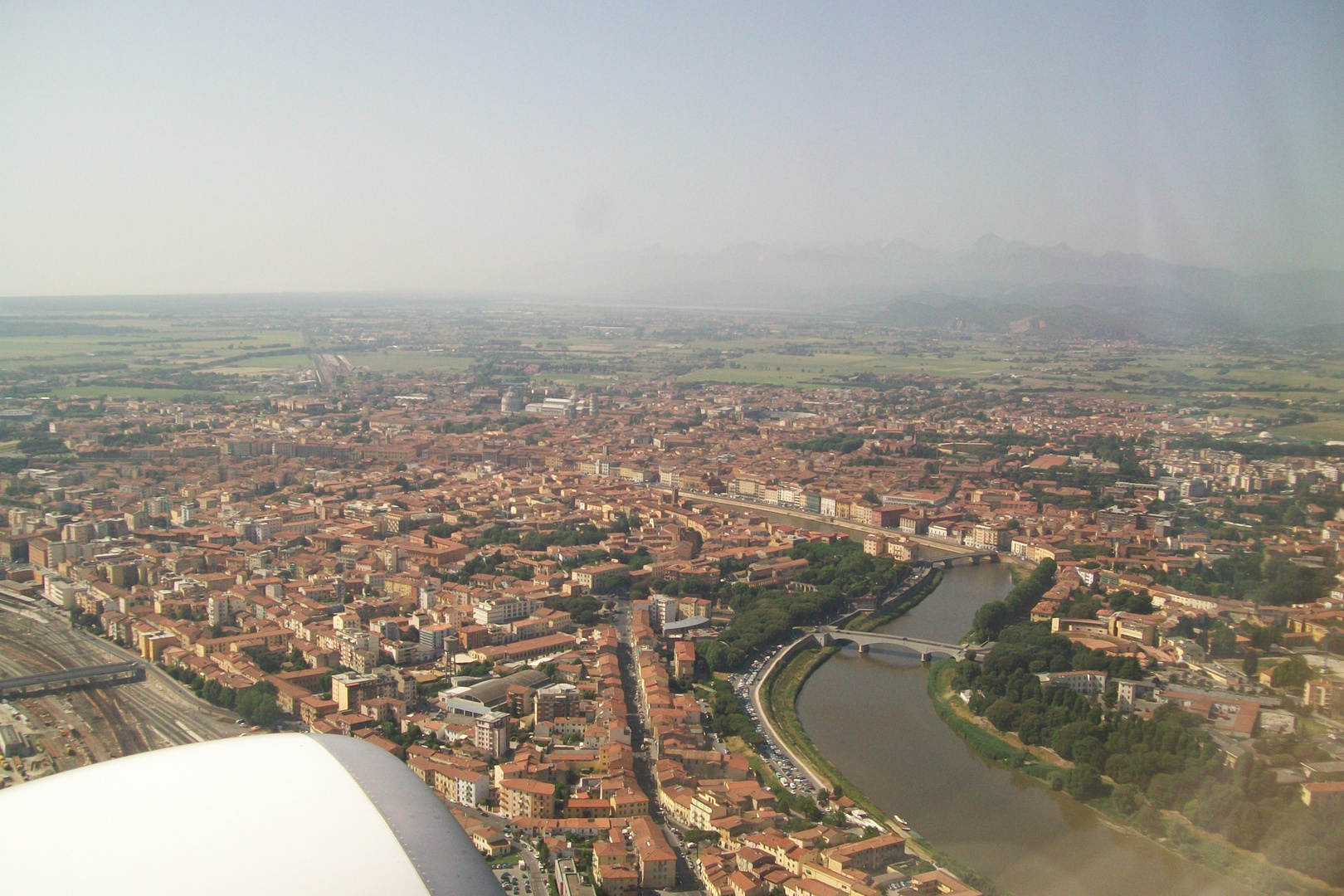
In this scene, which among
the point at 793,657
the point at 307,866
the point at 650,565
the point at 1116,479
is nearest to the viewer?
the point at 307,866

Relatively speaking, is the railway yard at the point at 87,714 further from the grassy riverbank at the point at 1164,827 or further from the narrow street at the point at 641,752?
the grassy riverbank at the point at 1164,827

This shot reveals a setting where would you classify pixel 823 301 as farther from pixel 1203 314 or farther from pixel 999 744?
pixel 999 744

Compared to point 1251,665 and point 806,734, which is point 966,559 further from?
point 806,734

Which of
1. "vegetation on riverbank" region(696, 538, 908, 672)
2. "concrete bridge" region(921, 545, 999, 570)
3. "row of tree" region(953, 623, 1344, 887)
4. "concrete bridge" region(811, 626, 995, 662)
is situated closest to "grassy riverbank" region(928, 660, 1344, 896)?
"row of tree" region(953, 623, 1344, 887)

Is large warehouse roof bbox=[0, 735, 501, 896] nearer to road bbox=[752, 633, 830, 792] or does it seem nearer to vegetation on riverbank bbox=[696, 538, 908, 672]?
road bbox=[752, 633, 830, 792]

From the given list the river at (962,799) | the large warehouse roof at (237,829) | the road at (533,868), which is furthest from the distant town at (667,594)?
the large warehouse roof at (237,829)

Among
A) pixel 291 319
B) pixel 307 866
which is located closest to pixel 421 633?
pixel 307 866
